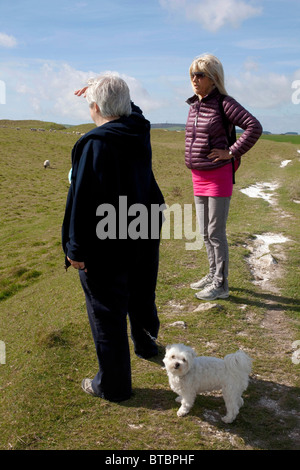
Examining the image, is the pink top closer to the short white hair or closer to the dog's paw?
the short white hair

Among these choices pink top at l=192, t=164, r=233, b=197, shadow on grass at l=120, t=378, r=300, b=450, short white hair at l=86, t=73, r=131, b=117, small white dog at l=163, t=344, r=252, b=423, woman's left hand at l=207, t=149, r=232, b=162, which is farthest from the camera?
pink top at l=192, t=164, r=233, b=197

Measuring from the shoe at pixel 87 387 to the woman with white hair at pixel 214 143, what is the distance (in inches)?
98.6

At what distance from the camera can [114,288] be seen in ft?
11.8

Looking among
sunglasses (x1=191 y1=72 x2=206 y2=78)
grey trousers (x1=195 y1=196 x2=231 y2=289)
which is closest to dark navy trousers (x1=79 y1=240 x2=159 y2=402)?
grey trousers (x1=195 y1=196 x2=231 y2=289)

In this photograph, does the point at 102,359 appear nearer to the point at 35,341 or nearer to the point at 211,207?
the point at 35,341

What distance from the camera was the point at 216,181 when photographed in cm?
534

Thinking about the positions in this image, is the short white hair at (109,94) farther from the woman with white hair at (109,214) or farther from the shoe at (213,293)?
the shoe at (213,293)

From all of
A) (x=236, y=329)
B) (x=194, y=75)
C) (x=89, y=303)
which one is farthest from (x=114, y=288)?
(x=194, y=75)

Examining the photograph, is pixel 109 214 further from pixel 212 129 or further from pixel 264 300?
pixel 264 300

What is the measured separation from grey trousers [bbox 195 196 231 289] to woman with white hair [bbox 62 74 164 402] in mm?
1641

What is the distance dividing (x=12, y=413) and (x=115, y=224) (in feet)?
6.51

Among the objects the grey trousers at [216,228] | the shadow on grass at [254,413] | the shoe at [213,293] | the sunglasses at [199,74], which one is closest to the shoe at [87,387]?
the shadow on grass at [254,413]

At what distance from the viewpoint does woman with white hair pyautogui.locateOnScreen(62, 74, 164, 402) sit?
3.29 m

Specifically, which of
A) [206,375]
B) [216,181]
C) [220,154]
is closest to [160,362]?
[206,375]
